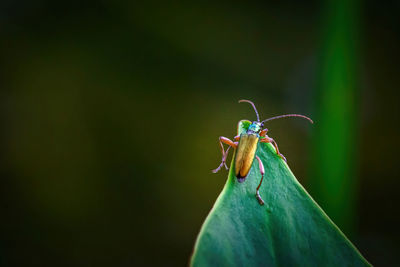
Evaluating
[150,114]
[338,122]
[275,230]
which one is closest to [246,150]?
[275,230]

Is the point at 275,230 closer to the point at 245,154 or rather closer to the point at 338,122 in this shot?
the point at 245,154

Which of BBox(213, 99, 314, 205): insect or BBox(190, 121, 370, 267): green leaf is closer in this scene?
BBox(190, 121, 370, 267): green leaf

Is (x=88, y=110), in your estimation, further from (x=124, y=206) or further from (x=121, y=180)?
(x=124, y=206)

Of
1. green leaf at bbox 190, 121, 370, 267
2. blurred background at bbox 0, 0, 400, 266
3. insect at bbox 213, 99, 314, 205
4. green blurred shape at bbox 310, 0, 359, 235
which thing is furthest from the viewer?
blurred background at bbox 0, 0, 400, 266

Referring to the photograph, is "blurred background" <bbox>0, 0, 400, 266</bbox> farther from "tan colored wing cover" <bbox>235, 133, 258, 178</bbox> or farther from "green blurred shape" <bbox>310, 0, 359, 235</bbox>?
"tan colored wing cover" <bbox>235, 133, 258, 178</bbox>

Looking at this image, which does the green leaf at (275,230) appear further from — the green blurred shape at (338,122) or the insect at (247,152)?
the green blurred shape at (338,122)

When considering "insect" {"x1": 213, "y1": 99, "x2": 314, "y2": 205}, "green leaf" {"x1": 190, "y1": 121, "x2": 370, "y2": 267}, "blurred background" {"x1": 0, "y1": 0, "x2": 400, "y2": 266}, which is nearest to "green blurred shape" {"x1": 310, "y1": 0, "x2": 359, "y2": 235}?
"blurred background" {"x1": 0, "y1": 0, "x2": 400, "y2": 266}

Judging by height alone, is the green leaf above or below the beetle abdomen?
below

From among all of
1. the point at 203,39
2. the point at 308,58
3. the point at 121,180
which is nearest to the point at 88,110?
the point at 121,180

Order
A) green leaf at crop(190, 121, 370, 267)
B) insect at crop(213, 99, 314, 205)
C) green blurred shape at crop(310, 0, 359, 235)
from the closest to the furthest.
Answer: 1. green leaf at crop(190, 121, 370, 267)
2. insect at crop(213, 99, 314, 205)
3. green blurred shape at crop(310, 0, 359, 235)
